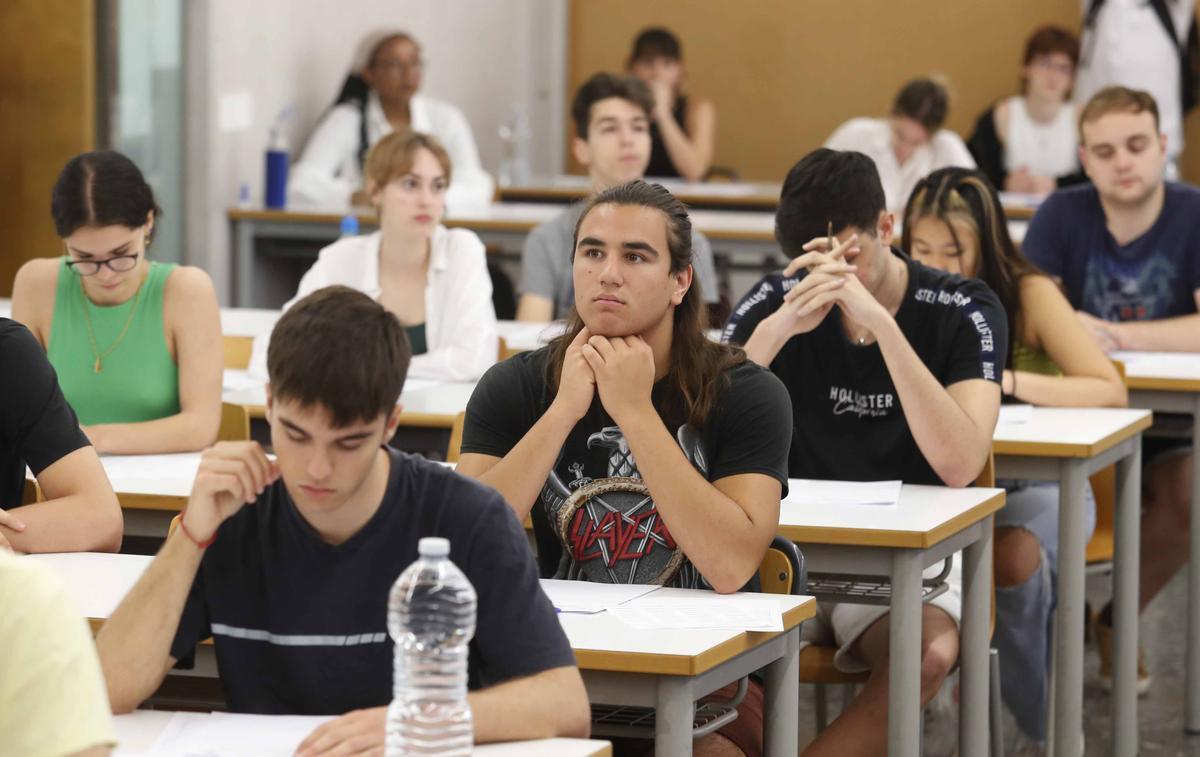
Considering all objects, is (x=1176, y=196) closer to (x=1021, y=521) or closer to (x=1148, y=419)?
(x=1148, y=419)

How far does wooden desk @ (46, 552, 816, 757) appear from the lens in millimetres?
2223

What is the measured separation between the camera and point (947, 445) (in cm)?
324

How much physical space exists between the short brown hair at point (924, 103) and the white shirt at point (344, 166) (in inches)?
73.9

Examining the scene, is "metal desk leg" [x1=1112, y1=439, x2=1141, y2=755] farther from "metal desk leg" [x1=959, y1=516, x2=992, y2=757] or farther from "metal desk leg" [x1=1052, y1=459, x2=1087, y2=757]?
"metal desk leg" [x1=959, y1=516, x2=992, y2=757]

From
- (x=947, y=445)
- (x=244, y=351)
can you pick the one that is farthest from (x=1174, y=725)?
(x=244, y=351)

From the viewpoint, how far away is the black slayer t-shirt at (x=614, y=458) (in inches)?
104

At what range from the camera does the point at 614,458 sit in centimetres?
271

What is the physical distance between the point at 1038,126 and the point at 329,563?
7670 mm

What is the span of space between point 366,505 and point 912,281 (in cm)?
169

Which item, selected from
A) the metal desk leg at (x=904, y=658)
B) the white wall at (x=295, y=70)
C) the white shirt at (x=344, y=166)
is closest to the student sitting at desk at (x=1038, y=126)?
the white shirt at (x=344, y=166)

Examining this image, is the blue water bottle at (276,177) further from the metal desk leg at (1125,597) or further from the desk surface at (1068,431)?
the metal desk leg at (1125,597)

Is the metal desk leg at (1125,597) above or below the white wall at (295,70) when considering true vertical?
below

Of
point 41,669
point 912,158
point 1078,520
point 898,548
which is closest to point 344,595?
point 41,669

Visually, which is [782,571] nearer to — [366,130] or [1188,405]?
[1188,405]
